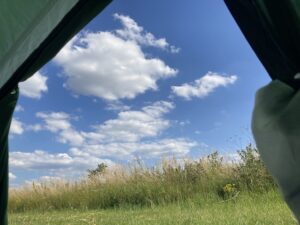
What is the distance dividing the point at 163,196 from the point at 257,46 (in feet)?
19.7

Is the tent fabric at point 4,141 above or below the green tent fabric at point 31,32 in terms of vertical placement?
below

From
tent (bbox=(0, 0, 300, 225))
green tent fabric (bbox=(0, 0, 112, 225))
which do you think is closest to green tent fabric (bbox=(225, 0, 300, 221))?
tent (bbox=(0, 0, 300, 225))

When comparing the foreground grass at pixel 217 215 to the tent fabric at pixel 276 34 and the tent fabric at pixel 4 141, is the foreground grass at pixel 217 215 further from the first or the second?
the tent fabric at pixel 276 34

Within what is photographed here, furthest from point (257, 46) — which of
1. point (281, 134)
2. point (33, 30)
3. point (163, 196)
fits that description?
point (163, 196)

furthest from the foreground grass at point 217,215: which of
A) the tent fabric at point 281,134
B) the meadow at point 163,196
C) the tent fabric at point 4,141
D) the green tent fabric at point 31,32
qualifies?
the tent fabric at point 281,134

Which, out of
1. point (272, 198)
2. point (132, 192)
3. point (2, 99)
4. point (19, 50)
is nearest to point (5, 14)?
point (19, 50)

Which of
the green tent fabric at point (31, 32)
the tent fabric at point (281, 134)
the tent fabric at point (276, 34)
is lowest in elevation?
the tent fabric at point (281, 134)

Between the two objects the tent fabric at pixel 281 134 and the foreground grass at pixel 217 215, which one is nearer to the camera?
the tent fabric at pixel 281 134

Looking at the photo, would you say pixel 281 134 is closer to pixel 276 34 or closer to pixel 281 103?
pixel 281 103

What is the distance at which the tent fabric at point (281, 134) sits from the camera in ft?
3.26

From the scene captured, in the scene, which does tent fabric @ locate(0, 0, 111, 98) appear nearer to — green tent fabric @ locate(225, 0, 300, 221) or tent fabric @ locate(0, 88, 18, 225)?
tent fabric @ locate(0, 88, 18, 225)

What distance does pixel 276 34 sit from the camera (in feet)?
3.64

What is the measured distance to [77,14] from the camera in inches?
68.2

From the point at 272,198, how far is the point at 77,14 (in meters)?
4.70
